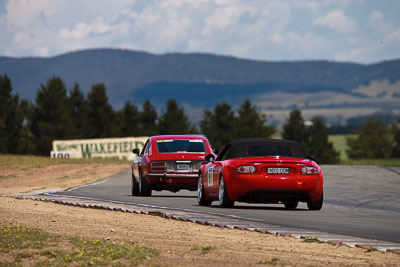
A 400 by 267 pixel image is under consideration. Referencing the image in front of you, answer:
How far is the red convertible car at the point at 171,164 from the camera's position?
23.3 m

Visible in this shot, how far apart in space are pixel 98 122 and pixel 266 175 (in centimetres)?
11727

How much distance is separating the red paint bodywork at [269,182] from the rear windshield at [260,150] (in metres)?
0.29

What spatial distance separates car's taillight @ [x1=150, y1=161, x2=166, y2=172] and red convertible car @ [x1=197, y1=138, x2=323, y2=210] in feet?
16.1

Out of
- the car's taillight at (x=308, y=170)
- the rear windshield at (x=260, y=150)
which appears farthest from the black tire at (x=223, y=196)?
the car's taillight at (x=308, y=170)

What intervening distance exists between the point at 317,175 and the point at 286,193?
2.58 feet

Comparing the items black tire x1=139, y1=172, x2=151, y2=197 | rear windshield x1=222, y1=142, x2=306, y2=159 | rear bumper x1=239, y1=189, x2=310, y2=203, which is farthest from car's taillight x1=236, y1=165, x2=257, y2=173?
black tire x1=139, y1=172, x2=151, y2=197

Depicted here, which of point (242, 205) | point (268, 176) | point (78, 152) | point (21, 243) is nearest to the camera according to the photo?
point (21, 243)

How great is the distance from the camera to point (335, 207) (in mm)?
20250

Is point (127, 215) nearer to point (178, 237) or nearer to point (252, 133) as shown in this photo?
point (178, 237)

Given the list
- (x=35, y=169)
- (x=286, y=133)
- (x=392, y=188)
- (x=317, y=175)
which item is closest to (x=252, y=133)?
(x=286, y=133)

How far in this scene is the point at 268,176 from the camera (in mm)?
17625

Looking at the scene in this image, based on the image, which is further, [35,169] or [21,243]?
[35,169]

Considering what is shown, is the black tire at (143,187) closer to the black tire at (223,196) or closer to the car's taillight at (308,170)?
the black tire at (223,196)

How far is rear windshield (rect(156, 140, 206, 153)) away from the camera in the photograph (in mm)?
23891
